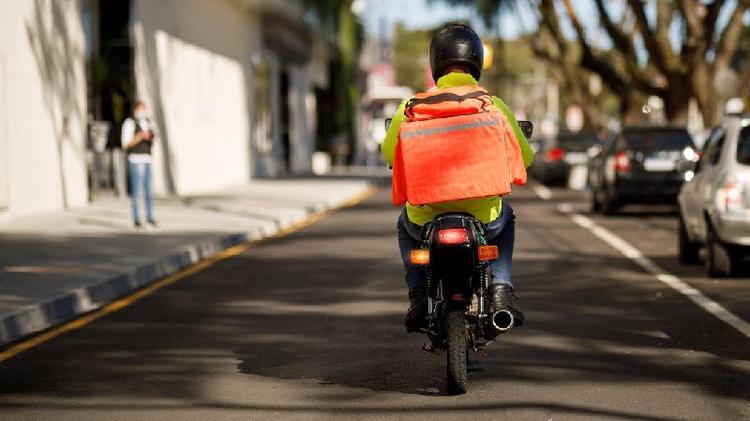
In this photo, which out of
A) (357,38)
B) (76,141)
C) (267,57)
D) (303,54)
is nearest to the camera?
(76,141)

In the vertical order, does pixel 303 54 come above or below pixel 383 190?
above

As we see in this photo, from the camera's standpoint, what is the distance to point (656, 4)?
128ft

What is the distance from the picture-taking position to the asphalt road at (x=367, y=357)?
25.4 ft

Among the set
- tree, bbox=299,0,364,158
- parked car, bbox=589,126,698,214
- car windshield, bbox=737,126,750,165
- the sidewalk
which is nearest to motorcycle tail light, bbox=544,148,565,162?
tree, bbox=299,0,364,158

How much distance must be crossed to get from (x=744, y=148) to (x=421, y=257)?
703 cm

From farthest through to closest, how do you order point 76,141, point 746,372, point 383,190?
Answer: point 383,190
point 76,141
point 746,372

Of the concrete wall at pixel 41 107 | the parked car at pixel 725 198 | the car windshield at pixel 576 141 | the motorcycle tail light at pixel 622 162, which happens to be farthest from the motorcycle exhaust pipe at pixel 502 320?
the car windshield at pixel 576 141

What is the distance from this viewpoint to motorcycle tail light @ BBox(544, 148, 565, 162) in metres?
40.5

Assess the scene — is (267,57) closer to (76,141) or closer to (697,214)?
(76,141)

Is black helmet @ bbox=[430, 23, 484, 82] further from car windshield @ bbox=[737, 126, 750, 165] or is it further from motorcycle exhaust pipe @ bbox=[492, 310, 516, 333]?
car windshield @ bbox=[737, 126, 750, 165]

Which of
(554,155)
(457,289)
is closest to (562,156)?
(554,155)

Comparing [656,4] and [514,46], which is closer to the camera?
[656,4]

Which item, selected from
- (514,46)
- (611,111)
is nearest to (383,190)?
(514,46)

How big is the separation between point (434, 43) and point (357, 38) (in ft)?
166
